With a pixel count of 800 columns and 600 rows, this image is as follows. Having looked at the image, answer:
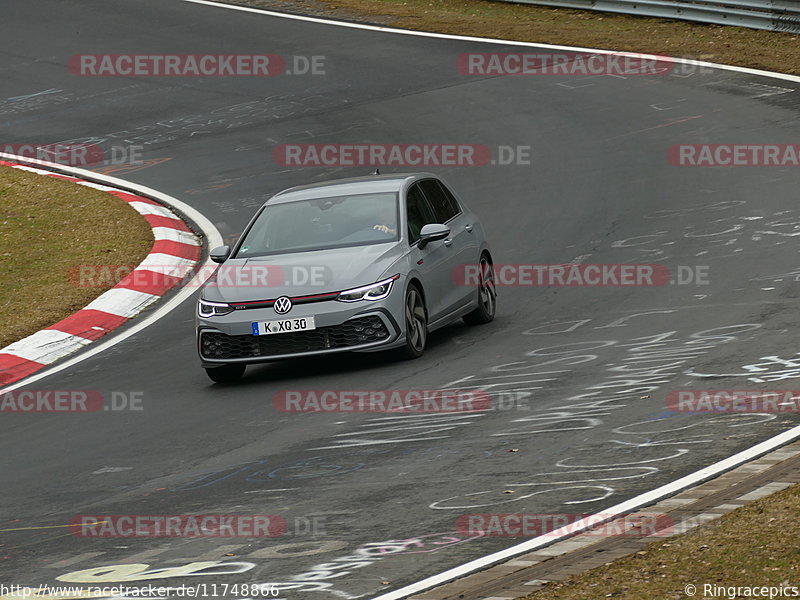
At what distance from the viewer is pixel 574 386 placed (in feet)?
34.5

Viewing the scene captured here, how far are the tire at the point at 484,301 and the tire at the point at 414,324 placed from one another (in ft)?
3.97

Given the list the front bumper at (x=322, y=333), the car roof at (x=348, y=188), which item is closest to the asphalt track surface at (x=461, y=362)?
the front bumper at (x=322, y=333)

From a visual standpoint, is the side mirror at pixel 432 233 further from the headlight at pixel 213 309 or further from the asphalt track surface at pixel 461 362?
the headlight at pixel 213 309

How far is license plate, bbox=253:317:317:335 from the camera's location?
461 inches

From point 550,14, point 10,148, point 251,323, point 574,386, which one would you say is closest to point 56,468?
point 251,323

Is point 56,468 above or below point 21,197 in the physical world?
below

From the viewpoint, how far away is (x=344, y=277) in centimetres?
1195

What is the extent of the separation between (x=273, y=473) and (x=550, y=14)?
24477 mm

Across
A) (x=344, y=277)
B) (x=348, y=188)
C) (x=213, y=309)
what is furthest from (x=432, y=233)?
(x=213, y=309)

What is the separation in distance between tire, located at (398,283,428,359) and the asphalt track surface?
0.49ft

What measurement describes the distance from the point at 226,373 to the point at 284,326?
80 cm

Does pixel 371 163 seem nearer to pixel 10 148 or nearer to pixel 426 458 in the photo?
pixel 10 148

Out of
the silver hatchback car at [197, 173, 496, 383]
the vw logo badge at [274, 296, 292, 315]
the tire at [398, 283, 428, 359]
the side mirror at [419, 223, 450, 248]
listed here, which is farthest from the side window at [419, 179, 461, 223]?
the vw logo badge at [274, 296, 292, 315]

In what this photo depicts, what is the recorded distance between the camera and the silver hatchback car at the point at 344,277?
38.6 ft
